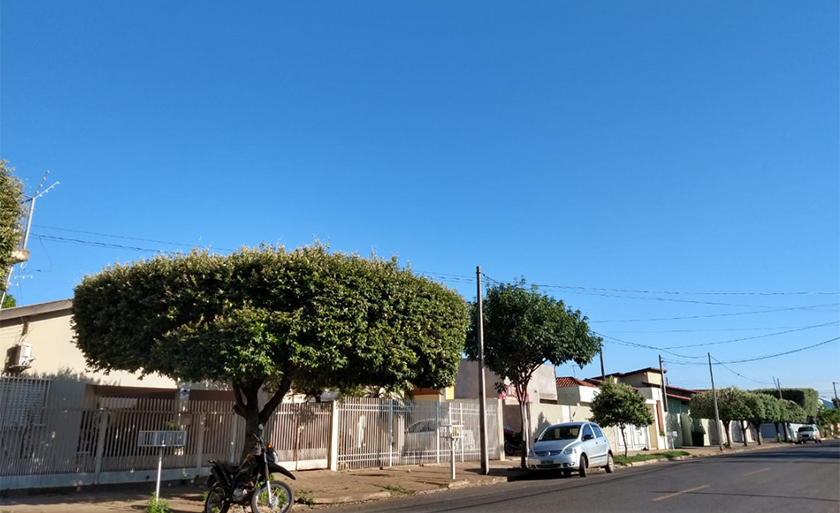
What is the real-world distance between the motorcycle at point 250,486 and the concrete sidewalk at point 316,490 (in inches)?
55.0

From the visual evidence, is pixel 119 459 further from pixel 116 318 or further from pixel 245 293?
pixel 245 293

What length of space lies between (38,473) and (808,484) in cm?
1737

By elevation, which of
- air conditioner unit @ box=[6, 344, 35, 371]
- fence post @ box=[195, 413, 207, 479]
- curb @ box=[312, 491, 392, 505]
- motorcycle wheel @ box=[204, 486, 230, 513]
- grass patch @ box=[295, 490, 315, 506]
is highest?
air conditioner unit @ box=[6, 344, 35, 371]

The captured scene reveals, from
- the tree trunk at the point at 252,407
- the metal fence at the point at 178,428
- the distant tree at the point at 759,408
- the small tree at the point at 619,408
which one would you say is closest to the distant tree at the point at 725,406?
the distant tree at the point at 759,408

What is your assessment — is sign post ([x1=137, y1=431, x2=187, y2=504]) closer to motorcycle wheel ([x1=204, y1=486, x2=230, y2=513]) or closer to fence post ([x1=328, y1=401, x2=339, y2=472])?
motorcycle wheel ([x1=204, y1=486, x2=230, y2=513])

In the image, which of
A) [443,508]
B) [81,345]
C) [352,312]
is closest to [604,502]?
[443,508]

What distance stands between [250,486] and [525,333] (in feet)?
39.0

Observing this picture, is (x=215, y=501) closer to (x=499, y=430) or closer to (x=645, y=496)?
(x=645, y=496)

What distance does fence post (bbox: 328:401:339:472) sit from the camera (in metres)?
17.1

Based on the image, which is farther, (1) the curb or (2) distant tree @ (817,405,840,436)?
(2) distant tree @ (817,405,840,436)

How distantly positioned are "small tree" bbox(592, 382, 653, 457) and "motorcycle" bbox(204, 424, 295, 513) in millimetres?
19193

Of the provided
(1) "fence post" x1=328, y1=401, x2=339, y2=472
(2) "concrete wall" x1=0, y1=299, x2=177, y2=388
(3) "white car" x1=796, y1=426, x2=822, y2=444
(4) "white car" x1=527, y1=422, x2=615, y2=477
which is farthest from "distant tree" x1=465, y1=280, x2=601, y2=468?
→ (3) "white car" x1=796, y1=426, x2=822, y2=444

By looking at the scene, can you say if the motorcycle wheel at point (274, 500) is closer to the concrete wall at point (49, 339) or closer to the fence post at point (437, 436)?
the concrete wall at point (49, 339)

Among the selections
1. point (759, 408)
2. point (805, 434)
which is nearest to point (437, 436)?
point (759, 408)
